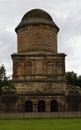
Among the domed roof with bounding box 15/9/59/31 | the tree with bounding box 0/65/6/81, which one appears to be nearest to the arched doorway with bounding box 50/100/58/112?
the domed roof with bounding box 15/9/59/31

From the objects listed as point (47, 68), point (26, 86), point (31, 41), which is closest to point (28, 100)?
point (26, 86)

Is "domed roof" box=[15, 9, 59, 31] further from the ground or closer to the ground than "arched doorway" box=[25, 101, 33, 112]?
further from the ground

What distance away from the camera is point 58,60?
4275 cm

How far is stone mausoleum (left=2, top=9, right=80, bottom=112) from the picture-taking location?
40.4 meters

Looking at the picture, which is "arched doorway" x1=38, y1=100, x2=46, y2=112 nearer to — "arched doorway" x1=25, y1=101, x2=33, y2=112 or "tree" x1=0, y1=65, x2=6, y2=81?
"arched doorway" x1=25, y1=101, x2=33, y2=112

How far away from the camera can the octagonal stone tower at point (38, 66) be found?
40500mm

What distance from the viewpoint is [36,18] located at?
1750 inches

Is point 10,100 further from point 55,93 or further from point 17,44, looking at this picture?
point 17,44

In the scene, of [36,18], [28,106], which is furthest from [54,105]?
[36,18]
